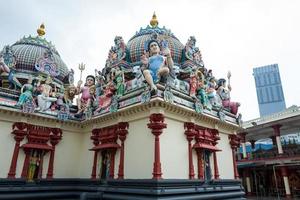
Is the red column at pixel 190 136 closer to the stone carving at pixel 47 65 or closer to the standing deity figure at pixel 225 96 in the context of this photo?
the standing deity figure at pixel 225 96

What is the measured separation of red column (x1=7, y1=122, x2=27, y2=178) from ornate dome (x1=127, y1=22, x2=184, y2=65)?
1004 cm

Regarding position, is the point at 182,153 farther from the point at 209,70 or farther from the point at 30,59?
the point at 30,59

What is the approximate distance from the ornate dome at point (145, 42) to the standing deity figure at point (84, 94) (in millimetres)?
3928

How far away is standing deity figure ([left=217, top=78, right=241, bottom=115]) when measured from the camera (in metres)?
19.2

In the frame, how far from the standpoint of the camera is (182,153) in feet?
43.6

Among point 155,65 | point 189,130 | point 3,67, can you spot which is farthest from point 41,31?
point 189,130

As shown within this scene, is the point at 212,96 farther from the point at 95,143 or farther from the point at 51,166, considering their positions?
the point at 51,166

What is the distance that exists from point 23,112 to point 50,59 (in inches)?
373

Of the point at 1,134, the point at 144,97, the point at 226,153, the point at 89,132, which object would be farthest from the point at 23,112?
the point at 226,153

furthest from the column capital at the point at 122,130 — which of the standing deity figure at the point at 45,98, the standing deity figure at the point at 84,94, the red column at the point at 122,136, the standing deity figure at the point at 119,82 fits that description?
the standing deity figure at the point at 45,98

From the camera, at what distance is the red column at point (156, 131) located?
11680 millimetres

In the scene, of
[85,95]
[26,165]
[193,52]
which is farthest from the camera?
[193,52]

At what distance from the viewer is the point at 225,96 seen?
19734 millimetres

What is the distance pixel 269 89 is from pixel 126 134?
191106mm
